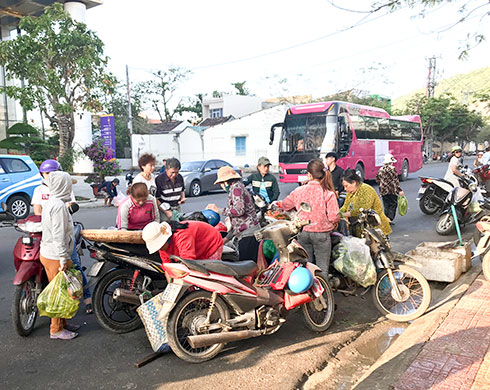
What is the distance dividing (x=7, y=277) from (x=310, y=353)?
4.47 m

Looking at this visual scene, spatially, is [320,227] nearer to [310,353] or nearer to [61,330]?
[310,353]

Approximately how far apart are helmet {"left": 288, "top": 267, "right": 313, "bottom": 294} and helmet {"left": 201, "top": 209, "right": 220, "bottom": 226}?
194 centimetres

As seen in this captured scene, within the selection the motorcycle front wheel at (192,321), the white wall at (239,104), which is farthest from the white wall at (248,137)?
the motorcycle front wheel at (192,321)

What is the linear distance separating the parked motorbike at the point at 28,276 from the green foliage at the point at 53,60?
11858mm

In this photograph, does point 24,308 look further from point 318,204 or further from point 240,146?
point 240,146

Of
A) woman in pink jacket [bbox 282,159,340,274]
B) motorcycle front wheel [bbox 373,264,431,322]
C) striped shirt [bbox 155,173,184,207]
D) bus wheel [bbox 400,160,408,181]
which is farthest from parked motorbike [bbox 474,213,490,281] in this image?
bus wheel [bbox 400,160,408,181]

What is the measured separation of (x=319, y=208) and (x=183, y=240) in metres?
1.56

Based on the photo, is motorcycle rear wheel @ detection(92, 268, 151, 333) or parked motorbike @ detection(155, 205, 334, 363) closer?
parked motorbike @ detection(155, 205, 334, 363)

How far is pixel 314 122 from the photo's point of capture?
15.7 m

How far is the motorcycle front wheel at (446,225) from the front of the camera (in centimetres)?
827

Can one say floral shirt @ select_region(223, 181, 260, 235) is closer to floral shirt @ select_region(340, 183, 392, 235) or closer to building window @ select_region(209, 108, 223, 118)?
floral shirt @ select_region(340, 183, 392, 235)

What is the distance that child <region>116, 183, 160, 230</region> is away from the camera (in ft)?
14.4

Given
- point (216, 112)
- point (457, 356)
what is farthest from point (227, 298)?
point (216, 112)

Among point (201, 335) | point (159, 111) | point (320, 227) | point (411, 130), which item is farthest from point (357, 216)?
point (159, 111)
